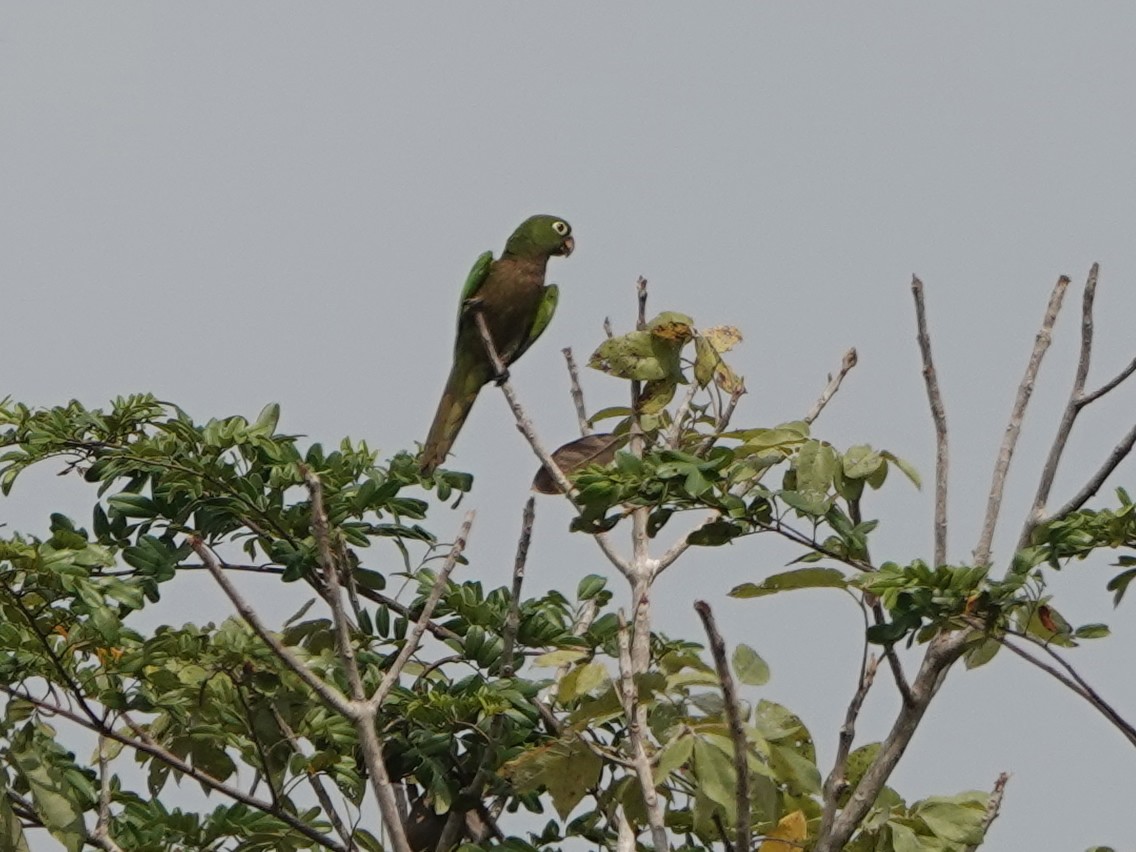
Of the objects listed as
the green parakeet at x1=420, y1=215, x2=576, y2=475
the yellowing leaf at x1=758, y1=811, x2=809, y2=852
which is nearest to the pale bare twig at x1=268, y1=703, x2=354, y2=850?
the yellowing leaf at x1=758, y1=811, x2=809, y2=852

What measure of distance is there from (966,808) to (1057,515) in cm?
74

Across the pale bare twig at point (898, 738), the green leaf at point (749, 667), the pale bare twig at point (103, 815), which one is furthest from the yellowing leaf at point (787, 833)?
the pale bare twig at point (103, 815)

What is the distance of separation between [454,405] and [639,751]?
3.15m

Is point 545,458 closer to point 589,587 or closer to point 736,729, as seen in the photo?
point 589,587

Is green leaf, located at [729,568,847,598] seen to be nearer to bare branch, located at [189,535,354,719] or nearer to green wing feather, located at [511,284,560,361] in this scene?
bare branch, located at [189,535,354,719]

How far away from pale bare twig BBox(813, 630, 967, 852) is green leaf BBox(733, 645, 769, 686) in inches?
11.8

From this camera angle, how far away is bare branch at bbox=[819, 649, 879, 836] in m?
3.31

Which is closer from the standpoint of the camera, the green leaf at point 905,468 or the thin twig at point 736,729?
the thin twig at point 736,729

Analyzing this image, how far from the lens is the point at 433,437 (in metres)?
5.87

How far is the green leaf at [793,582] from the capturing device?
3324 mm

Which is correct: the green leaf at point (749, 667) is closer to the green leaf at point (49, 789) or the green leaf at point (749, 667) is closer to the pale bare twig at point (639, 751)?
the pale bare twig at point (639, 751)

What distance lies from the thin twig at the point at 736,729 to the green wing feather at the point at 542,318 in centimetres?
404

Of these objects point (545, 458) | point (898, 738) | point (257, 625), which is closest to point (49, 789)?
point (257, 625)

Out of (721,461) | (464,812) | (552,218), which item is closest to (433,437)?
(552,218)
